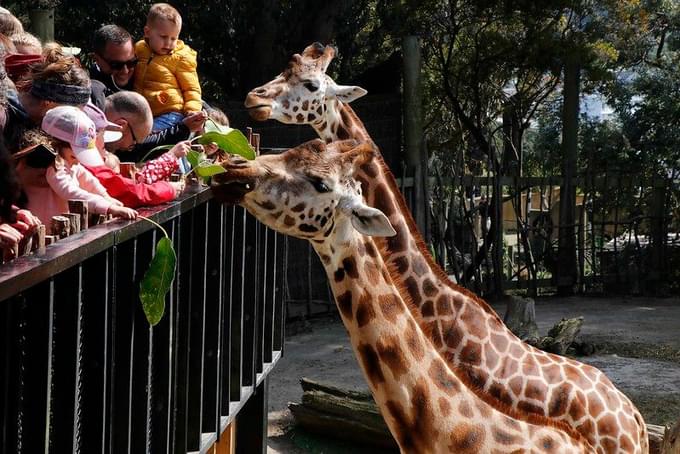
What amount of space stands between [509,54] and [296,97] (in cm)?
677

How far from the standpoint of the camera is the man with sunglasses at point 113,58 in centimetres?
580

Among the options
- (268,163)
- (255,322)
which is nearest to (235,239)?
(255,322)

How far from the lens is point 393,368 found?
13.8 feet

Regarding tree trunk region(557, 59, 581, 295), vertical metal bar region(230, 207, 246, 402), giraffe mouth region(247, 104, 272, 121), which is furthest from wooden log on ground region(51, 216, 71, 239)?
tree trunk region(557, 59, 581, 295)

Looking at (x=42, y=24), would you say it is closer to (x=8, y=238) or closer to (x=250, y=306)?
(x=250, y=306)

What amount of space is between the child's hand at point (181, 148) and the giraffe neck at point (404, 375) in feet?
2.16

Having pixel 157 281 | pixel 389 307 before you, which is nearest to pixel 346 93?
pixel 389 307

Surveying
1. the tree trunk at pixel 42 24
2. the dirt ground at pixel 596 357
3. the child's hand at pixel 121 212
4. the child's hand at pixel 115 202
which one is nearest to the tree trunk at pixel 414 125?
the dirt ground at pixel 596 357

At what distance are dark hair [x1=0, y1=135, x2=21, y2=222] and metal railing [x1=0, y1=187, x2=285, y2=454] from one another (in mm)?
215

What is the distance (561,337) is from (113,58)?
5.36 meters

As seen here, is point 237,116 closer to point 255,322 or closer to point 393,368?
point 255,322

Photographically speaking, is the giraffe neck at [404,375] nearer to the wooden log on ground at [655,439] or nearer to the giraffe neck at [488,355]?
the giraffe neck at [488,355]

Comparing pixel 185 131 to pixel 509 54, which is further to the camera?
pixel 509 54

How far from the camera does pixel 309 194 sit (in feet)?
13.5
